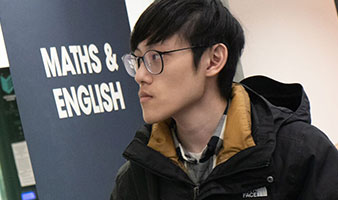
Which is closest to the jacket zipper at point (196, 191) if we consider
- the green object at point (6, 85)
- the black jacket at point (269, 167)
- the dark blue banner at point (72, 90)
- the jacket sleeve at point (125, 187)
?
the black jacket at point (269, 167)

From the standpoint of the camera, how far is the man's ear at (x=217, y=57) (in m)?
1.71

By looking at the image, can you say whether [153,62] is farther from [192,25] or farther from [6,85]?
[6,85]

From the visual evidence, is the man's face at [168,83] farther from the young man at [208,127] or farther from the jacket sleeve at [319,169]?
the jacket sleeve at [319,169]

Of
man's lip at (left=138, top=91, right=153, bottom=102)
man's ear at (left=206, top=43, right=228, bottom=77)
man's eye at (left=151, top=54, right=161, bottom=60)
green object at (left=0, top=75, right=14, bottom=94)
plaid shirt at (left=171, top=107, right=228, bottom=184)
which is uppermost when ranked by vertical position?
green object at (left=0, top=75, right=14, bottom=94)

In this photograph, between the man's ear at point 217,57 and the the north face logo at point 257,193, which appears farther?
the man's ear at point 217,57

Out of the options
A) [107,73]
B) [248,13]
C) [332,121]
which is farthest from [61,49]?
[332,121]

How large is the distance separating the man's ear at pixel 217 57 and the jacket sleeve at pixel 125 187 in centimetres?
41

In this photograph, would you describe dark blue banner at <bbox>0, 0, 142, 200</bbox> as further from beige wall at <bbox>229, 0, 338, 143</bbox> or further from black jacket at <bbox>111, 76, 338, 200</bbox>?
Answer: beige wall at <bbox>229, 0, 338, 143</bbox>

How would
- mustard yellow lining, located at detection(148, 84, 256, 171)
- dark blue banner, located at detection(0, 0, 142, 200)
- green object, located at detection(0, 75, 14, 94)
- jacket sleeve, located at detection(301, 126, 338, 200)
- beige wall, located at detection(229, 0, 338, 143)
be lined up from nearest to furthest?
jacket sleeve, located at detection(301, 126, 338, 200)
mustard yellow lining, located at detection(148, 84, 256, 171)
dark blue banner, located at detection(0, 0, 142, 200)
green object, located at detection(0, 75, 14, 94)
beige wall, located at detection(229, 0, 338, 143)

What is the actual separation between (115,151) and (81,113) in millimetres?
314

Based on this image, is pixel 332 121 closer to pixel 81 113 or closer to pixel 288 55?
pixel 288 55

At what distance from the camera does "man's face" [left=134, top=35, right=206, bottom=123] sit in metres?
1.63

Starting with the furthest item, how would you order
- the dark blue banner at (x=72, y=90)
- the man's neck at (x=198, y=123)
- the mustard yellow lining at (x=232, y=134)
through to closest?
the dark blue banner at (x=72, y=90), the man's neck at (x=198, y=123), the mustard yellow lining at (x=232, y=134)

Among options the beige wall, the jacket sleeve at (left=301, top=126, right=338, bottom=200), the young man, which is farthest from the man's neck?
the beige wall
